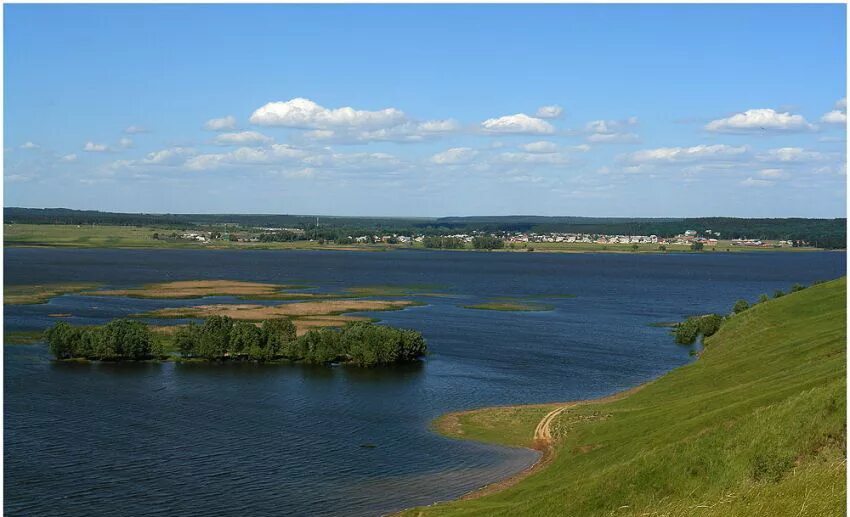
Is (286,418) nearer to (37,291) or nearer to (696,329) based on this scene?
(696,329)

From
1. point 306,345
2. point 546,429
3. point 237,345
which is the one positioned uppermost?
point 306,345

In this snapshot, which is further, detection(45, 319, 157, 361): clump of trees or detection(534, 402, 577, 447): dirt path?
detection(45, 319, 157, 361): clump of trees

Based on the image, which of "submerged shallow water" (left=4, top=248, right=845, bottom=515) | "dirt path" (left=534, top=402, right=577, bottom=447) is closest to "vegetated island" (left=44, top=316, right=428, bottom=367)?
"submerged shallow water" (left=4, top=248, right=845, bottom=515)

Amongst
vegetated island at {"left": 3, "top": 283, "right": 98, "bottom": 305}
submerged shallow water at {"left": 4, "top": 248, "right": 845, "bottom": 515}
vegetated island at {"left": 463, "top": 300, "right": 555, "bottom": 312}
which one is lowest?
submerged shallow water at {"left": 4, "top": 248, "right": 845, "bottom": 515}

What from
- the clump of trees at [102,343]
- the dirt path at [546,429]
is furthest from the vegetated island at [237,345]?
the dirt path at [546,429]

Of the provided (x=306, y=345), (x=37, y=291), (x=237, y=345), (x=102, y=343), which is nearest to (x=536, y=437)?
(x=306, y=345)

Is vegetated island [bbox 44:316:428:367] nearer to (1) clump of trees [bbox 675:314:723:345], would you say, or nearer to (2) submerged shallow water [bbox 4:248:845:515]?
(2) submerged shallow water [bbox 4:248:845:515]

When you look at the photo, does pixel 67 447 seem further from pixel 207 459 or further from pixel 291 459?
pixel 291 459

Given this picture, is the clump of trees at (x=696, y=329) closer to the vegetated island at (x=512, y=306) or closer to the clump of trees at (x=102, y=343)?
the vegetated island at (x=512, y=306)
